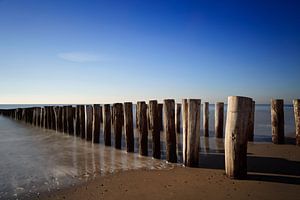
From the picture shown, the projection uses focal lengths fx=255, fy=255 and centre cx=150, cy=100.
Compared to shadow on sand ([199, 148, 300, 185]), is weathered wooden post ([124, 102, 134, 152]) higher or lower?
higher

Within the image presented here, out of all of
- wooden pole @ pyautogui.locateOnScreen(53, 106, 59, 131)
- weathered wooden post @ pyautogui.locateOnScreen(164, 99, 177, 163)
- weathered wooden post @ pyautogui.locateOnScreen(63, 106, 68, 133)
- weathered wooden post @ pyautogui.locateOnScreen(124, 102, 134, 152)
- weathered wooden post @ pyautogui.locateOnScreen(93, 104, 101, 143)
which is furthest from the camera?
wooden pole @ pyautogui.locateOnScreen(53, 106, 59, 131)

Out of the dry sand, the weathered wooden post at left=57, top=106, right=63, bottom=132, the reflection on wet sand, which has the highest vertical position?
the weathered wooden post at left=57, top=106, right=63, bottom=132

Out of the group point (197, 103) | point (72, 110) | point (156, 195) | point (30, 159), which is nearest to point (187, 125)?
point (197, 103)

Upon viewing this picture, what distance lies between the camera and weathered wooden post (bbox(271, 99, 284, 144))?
852 cm

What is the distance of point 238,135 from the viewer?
4.46 m

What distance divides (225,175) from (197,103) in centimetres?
154

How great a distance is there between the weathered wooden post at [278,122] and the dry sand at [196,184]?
2.97 m

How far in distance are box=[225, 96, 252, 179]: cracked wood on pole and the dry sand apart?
0.73 feet

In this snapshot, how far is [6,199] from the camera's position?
13.1 ft

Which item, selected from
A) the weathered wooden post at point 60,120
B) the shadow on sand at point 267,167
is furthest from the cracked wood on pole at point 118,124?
the weathered wooden post at point 60,120

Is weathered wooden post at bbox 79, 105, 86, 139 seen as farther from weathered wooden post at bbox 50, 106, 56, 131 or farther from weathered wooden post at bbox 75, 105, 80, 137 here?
weathered wooden post at bbox 50, 106, 56, 131

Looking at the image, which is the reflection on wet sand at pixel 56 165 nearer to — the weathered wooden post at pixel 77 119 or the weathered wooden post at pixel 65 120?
the weathered wooden post at pixel 77 119

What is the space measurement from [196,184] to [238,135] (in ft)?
3.67

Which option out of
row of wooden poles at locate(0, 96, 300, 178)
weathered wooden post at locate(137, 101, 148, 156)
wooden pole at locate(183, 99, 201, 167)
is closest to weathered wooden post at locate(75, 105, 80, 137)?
row of wooden poles at locate(0, 96, 300, 178)
